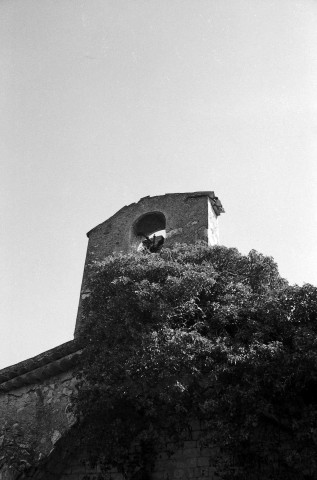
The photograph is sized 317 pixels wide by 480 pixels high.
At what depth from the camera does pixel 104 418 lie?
24.5 ft

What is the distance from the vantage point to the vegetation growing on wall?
6.71 metres

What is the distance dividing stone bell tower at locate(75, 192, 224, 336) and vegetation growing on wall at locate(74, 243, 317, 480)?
4065mm

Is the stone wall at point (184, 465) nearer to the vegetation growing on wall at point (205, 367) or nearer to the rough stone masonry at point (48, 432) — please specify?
the rough stone masonry at point (48, 432)

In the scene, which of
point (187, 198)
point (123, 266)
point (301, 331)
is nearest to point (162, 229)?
point (187, 198)

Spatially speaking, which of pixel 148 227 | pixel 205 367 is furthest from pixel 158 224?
pixel 205 367

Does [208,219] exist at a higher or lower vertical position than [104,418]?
higher

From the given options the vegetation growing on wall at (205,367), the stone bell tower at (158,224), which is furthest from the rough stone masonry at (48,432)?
the stone bell tower at (158,224)

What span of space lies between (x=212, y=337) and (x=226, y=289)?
88 centimetres

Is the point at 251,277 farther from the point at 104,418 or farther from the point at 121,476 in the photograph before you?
the point at 121,476

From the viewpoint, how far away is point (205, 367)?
7.11 m

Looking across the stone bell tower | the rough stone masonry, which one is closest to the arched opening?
the stone bell tower

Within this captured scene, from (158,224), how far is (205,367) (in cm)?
716

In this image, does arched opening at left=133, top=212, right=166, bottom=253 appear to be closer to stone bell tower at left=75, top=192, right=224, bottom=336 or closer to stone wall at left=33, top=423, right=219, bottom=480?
stone bell tower at left=75, top=192, right=224, bottom=336

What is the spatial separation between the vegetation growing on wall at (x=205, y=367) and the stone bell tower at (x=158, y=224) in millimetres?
4065
